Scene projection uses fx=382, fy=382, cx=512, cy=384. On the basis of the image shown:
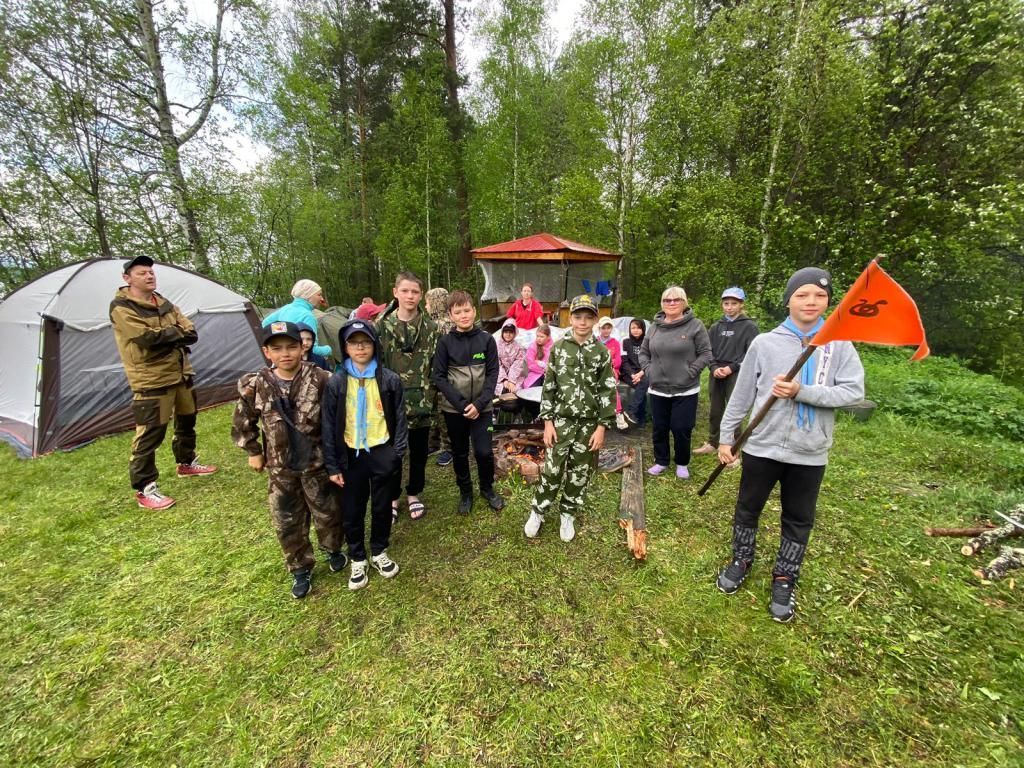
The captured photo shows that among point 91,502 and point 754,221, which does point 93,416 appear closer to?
point 91,502

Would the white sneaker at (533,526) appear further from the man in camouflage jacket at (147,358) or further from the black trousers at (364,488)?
the man in camouflage jacket at (147,358)

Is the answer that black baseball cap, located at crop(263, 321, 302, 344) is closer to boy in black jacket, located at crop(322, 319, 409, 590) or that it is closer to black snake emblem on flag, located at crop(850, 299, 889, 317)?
boy in black jacket, located at crop(322, 319, 409, 590)

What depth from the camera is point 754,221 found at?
Answer: 32.0ft

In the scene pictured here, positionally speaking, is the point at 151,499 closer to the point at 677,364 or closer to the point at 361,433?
Result: the point at 361,433

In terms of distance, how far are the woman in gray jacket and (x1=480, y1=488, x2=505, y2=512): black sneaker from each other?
1961mm

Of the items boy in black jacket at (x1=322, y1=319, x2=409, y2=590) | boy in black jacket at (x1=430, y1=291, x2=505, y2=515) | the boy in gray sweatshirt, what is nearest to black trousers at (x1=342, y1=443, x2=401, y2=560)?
boy in black jacket at (x1=322, y1=319, x2=409, y2=590)

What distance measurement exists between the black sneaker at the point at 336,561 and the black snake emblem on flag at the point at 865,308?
3.61 meters

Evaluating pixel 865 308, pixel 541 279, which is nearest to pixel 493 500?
pixel 865 308

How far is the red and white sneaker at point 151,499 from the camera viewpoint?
3750 millimetres

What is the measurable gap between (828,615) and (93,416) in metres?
8.38

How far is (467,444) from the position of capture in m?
3.52

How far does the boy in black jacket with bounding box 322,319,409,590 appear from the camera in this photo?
2.42 m

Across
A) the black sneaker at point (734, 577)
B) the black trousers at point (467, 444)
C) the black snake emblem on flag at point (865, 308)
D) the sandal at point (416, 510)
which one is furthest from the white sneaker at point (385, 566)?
the black snake emblem on flag at point (865, 308)

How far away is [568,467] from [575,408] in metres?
0.53
